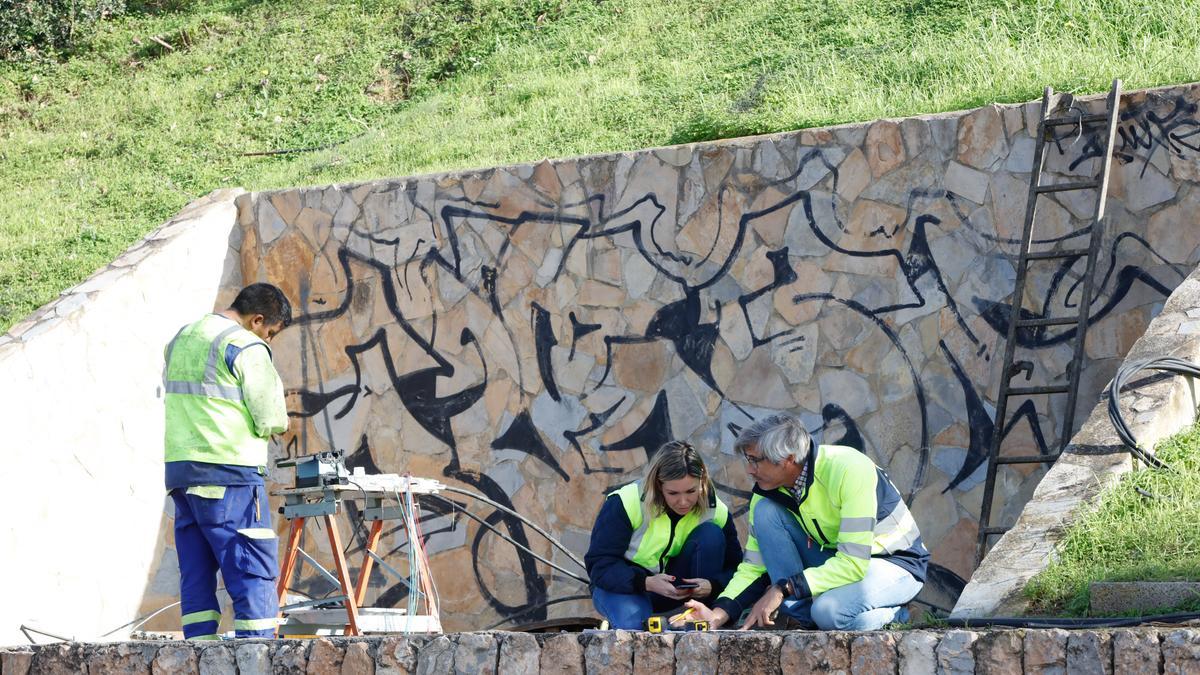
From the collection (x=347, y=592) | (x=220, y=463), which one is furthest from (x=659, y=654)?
(x=220, y=463)

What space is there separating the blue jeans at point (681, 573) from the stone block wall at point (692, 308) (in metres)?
2.17

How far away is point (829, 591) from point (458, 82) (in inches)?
363

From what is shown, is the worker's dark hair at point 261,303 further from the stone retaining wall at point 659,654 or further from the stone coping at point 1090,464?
the stone coping at point 1090,464

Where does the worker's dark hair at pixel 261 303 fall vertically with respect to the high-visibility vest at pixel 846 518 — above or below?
above

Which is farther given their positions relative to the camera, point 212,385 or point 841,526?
point 212,385

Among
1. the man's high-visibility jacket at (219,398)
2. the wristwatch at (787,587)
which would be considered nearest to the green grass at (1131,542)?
the wristwatch at (787,587)

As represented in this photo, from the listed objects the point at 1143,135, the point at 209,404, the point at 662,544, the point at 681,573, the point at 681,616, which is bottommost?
the point at 681,616

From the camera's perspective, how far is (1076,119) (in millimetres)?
8625

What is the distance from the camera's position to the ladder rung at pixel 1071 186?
849cm

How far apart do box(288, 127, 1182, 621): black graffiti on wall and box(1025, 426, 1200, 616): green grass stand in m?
2.35

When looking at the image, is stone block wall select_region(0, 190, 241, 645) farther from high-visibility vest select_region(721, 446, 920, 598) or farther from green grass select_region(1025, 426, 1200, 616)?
green grass select_region(1025, 426, 1200, 616)

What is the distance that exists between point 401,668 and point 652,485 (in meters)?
2.15

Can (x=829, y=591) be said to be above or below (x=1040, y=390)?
below

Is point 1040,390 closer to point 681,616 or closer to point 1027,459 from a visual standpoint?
point 1027,459
